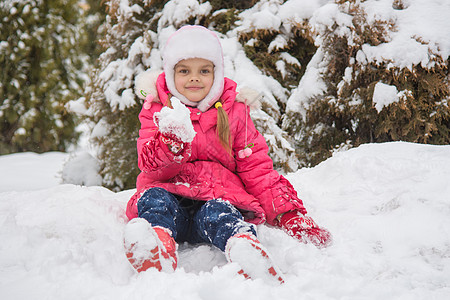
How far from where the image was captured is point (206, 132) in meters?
2.16

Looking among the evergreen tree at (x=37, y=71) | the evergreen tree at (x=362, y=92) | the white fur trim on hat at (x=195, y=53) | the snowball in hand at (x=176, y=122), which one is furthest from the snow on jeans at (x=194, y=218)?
the evergreen tree at (x=37, y=71)

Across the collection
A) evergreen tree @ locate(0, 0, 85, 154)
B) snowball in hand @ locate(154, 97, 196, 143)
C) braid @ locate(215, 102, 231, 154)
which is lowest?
evergreen tree @ locate(0, 0, 85, 154)

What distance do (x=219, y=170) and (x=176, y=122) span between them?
1.91 feet

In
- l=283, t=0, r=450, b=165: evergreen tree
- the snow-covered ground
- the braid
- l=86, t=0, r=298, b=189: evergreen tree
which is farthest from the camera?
l=86, t=0, r=298, b=189: evergreen tree

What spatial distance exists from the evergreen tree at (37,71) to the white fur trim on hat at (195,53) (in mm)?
5082

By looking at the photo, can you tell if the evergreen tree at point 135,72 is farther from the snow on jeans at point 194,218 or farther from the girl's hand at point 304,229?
the snow on jeans at point 194,218

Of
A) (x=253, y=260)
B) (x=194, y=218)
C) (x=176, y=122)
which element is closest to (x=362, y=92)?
A: (x=194, y=218)

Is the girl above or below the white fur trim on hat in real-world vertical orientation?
below

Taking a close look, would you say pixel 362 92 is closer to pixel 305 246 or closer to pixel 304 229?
pixel 304 229

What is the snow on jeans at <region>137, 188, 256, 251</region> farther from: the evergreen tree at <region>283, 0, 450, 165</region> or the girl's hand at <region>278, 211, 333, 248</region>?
the evergreen tree at <region>283, 0, 450, 165</region>

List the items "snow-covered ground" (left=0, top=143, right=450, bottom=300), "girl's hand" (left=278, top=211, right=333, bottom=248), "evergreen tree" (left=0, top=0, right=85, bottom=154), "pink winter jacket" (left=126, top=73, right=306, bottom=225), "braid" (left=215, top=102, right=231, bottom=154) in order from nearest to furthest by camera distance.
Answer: "snow-covered ground" (left=0, top=143, right=450, bottom=300)
"girl's hand" (left=278, top=211, right=333, bottom=248)
"pink winter jacket" (left=126, top=73, right=306, bottom=225)
"braid" (left=215, top=102, right=231, bottom=154)
"evergreen tree" (left=0, top=0, right=85, bottom=154)

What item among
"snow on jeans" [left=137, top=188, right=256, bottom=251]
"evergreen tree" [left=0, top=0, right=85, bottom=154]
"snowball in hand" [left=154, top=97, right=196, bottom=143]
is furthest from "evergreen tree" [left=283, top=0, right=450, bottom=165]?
"evergreen tree" [left=0, top=0, right=85, bottom=154]

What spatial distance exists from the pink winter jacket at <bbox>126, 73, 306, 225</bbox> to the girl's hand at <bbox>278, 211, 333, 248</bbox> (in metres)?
0.05

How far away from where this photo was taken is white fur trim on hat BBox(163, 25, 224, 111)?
2174 mm
